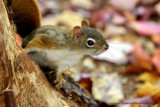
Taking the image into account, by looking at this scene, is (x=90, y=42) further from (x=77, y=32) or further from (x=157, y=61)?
(x=157, y=61)

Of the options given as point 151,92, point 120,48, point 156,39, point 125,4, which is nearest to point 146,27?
point 156,39

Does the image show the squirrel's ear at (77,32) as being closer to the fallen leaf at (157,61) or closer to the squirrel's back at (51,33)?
the squirrel's back at (51,33)

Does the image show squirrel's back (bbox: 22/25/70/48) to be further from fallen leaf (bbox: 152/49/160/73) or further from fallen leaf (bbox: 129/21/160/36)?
fallen leaf (bbox: 129/21/160/36)

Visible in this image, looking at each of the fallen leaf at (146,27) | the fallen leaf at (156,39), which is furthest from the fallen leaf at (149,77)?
the fallen leaf at (146,27)

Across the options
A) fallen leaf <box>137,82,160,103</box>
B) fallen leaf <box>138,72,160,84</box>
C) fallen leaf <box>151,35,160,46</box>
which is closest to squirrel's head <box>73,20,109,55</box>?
fallen leaf <box>137,82,160,103</box>

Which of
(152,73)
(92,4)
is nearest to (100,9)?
(92,4)
